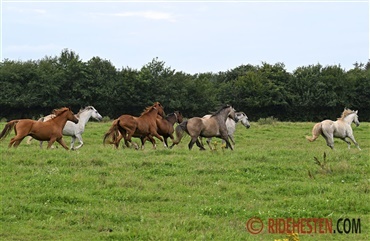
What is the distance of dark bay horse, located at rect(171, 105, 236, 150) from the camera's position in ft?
57.3

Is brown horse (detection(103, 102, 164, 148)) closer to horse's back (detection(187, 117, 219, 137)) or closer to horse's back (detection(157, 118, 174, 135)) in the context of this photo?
horse's back (detection(157, 118, 174, 135))

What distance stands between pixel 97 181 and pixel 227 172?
3.12 meters

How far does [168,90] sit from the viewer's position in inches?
2026

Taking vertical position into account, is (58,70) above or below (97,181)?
above

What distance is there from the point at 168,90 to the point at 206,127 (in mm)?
33846

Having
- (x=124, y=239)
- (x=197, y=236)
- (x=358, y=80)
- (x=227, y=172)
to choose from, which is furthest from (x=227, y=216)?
(x=358, y=80)

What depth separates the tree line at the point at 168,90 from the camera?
1876 inches

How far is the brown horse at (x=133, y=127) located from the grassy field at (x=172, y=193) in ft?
7.43

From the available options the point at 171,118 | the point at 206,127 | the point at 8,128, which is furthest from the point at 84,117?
the point at 206,127

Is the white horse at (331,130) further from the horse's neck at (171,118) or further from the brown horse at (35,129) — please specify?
the brown horse at (35,129)

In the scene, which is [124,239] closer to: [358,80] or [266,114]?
[266,114]

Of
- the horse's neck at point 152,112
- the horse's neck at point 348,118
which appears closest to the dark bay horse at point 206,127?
the horse's neck at point 152,112

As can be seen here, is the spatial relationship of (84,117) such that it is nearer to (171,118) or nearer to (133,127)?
(171,118)

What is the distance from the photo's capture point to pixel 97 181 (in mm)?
11234
